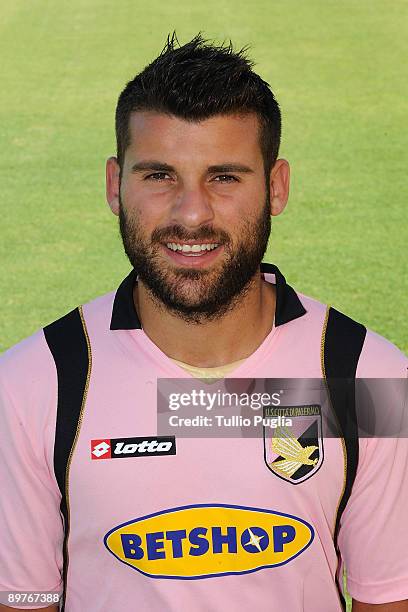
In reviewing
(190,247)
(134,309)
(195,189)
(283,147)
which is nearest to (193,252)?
(190,247)

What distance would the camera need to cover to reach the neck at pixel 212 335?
219 cm

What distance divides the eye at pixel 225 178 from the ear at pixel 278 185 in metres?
0.18

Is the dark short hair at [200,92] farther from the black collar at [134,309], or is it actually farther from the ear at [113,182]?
the black collar at [134,309]

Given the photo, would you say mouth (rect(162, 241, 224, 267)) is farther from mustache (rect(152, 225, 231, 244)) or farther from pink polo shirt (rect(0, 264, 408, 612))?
pink polo shirt (rect(0, 264, 408, 612))

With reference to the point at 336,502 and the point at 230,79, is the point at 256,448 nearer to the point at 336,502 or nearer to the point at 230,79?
the point at 336,502

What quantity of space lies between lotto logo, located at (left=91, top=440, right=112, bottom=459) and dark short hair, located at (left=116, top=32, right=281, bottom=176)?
0.61 m

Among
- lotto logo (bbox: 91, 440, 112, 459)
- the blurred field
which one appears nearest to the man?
lotto logo (bbox: 91, 440, 112, 459)

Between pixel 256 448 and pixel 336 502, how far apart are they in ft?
0.67

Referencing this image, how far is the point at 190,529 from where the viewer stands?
2080 mm

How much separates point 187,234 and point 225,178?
16 centimetres

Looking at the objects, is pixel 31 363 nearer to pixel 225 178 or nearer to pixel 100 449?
pixel 100 449

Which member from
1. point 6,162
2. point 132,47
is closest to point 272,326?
point 6,162

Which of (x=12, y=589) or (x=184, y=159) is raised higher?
(x=184, y=159)

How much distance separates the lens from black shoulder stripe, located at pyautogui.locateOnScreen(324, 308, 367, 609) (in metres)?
2.06
